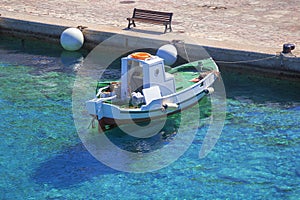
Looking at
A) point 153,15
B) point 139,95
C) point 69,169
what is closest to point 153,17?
point 153,15

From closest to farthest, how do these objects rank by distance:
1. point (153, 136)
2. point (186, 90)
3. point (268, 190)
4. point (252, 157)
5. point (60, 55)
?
point (268, 190)
point (252, 157)
point (153, 136)
point (186, 90)
point (60, 55)

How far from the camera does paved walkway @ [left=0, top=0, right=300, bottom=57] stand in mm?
21297

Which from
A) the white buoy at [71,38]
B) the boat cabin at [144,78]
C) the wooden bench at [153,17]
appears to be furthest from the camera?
the white buoy at [71,38]

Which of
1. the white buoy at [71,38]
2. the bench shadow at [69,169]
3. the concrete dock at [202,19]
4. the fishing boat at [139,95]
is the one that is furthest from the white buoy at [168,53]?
the bench shadow at [69,169]

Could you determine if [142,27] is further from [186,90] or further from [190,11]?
[186,90]

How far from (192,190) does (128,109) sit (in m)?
3.14

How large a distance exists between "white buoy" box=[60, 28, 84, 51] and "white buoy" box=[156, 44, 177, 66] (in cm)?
364

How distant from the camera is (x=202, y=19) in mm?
23719

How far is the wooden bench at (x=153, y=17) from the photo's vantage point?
21.9m

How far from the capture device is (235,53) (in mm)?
20094

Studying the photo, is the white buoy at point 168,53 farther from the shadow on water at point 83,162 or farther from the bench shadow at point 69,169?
the bench shadow at point 69,169

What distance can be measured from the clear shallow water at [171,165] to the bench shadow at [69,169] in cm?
2

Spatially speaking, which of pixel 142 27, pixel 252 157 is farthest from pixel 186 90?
pixel 142 27

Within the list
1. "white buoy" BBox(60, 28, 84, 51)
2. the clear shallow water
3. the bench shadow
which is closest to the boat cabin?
the clear shallow water
